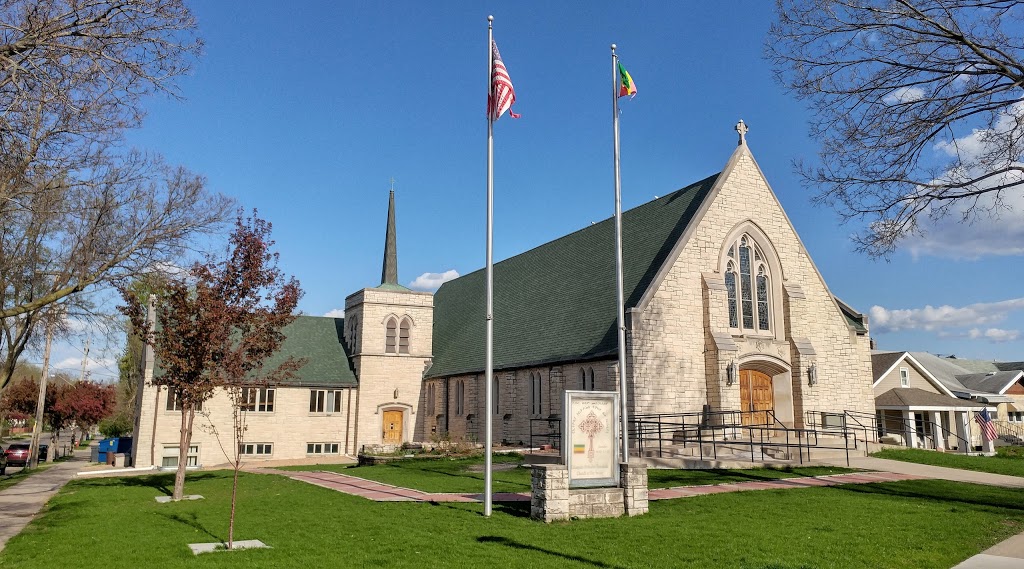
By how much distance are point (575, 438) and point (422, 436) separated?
26.3m

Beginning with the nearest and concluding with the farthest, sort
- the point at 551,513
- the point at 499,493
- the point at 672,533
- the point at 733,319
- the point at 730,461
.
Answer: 1. the point at 672,533
2. the point at 551,513
3. the point at 499,493
4. the point at 730,461
5. the point at 733,319

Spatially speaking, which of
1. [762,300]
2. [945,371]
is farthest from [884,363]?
[762,300]

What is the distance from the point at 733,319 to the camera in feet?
89.2

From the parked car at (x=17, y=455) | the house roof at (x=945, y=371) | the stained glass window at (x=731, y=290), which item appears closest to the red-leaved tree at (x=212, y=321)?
the stained glass window at (x=731, y=290)

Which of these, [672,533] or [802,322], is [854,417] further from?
[672,533]

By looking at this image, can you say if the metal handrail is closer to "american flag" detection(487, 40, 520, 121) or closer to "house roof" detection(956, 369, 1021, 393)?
"american flag" detection(487, 40, 520, 121)

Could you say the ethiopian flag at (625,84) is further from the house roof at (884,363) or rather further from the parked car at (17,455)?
the parked car at (17,455)

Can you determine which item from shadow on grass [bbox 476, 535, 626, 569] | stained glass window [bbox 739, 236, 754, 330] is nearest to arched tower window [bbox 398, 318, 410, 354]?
stained glass window [bbox 739, 236, 754, 330]

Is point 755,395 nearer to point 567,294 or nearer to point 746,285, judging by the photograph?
point 746,285

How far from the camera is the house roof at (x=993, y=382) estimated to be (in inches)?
2012

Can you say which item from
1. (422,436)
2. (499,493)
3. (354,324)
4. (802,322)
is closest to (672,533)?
(499,493)

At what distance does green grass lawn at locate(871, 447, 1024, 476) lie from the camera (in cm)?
2158

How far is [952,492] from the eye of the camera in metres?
16.5

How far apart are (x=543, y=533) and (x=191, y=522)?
6673 mm
